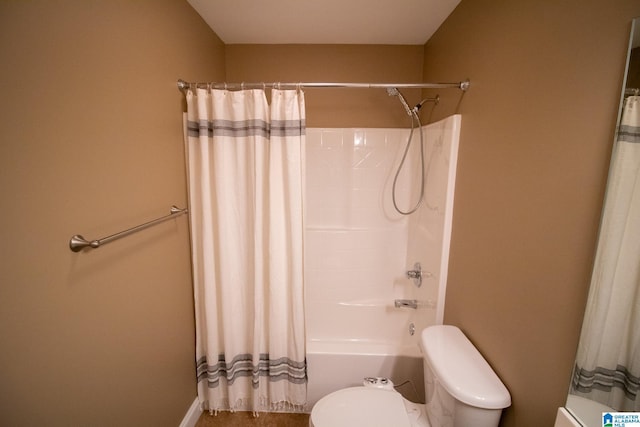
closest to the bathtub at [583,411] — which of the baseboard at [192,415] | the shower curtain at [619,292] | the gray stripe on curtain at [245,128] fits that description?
the shower curtain at [619,292]

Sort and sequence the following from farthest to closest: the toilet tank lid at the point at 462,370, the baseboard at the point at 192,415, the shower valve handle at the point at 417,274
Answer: the shower valve handle at the point at 417,274, the baseboard at the point at 192,415, the toilet tank lid at the point at 462,370

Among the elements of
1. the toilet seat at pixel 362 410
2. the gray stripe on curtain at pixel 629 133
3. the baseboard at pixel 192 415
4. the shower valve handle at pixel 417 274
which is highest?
the gray stripe on curtain at pixel 629 133

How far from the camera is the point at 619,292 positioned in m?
0.58

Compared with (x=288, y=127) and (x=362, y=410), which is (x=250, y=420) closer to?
(x=362, y=410)

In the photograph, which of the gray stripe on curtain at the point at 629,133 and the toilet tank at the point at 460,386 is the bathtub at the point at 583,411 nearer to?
the toilet tank at the point at 460,386

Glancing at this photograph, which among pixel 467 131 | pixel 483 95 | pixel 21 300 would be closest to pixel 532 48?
pixel 483 95

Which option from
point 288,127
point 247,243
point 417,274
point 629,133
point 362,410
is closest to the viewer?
point 629,133

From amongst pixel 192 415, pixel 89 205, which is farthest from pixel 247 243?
pixel 192 415

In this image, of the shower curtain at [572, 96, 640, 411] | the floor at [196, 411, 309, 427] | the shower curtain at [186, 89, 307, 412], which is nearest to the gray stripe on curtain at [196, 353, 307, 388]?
the shower curtain at [186, 89, 307, 412]

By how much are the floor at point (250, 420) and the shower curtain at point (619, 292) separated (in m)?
1.58

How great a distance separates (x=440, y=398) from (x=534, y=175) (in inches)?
37.0

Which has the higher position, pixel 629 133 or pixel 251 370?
pixel 629 133

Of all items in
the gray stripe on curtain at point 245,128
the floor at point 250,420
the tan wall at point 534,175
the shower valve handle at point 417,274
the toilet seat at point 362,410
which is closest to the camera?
the tan wall at point 534,175

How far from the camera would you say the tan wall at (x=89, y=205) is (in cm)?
67
